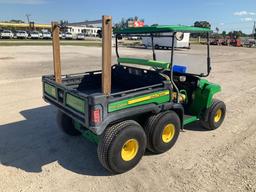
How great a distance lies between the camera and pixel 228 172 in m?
3.77

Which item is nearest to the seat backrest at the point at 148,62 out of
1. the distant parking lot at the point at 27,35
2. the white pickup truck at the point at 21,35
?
the distant parking lot at the point at 27,35

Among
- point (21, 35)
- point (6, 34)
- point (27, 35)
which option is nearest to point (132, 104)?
point (6, 34)

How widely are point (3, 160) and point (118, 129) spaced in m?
1.97

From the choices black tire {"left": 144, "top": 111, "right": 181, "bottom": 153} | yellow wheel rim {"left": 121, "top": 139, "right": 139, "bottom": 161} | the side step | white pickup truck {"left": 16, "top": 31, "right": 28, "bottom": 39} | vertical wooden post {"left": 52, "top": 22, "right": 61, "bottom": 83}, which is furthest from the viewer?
white pickup truck {"left": 16, "top": 31, "right": 28, "bottom": 39}

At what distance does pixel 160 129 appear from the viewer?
13.1 ft

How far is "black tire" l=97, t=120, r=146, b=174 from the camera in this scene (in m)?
3.45

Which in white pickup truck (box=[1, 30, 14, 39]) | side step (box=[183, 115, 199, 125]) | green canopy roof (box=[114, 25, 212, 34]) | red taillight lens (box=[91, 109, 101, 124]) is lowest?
side step (box=[183, 115, 199, 125])

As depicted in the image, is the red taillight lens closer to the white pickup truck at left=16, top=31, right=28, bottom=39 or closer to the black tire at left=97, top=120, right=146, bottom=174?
the black tire at left=97, top=120, right=146, bottom=174

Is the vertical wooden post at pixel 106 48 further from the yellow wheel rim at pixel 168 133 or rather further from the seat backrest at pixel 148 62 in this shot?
the yellow wheel rim at pixel 168 133

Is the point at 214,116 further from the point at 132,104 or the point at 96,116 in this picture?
the point at 96,116

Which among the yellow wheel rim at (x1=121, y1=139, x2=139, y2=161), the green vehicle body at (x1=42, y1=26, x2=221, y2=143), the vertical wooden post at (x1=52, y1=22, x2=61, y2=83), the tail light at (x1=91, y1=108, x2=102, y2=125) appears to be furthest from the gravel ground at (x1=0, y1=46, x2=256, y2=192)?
the vertical wooden post at (x1=52, y1=22, x2=61, y2=83)

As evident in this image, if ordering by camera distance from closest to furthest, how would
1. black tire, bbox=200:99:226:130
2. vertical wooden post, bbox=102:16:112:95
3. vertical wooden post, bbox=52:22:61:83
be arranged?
vertical wooden post, bbox=102:16:112:95, vertical wooden post, bbox=52:22:61:83, black tire, bbox=200:99:226:130

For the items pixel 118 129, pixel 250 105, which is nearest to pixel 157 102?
pixel 118 129

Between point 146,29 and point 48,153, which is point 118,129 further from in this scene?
point 146,29
